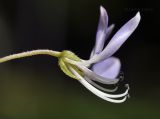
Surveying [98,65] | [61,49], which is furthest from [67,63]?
[61,49]

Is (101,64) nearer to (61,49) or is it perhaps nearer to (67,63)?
(67,63)

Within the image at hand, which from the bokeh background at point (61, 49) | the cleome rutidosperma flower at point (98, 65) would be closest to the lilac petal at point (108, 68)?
the cleome rutidosperma flower at point (98, 65)

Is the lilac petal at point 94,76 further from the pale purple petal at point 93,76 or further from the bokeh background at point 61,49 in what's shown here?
the bokeh background at point 61,49

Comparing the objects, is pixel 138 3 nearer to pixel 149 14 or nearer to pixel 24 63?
pixel 149 14

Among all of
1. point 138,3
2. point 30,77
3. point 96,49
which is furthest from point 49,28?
point 96,49

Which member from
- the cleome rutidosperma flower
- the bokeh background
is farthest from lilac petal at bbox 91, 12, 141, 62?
the bokeh background

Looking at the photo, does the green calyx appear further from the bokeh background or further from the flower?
the bokeh background
